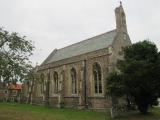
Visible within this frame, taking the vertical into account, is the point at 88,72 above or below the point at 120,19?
below

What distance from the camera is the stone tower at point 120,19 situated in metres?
35.2

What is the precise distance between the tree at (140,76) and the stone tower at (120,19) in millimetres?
9324

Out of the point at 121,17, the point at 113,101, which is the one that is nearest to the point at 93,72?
the point at 113,101

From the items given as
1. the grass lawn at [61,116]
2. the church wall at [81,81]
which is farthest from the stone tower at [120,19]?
the grass lawn at [61,116]

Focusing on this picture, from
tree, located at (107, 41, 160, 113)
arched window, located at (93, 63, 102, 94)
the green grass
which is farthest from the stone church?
tree, located at (107, 41, 160, 113)

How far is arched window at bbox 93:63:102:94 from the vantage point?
107 feet

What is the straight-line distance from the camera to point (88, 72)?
34.6m

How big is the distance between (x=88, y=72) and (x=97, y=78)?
2.08m

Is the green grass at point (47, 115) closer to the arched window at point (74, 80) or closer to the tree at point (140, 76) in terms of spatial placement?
the tree at point (140, 76)

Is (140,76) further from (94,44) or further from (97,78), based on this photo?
(94,44)

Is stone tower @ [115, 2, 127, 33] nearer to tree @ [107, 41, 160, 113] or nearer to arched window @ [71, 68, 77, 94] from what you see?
tree @ [107, 41, 160, 113]

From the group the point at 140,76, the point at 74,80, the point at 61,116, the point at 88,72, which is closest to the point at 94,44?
the point at 88,72

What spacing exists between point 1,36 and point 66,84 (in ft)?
65.4

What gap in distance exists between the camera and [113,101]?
97.9 feet
